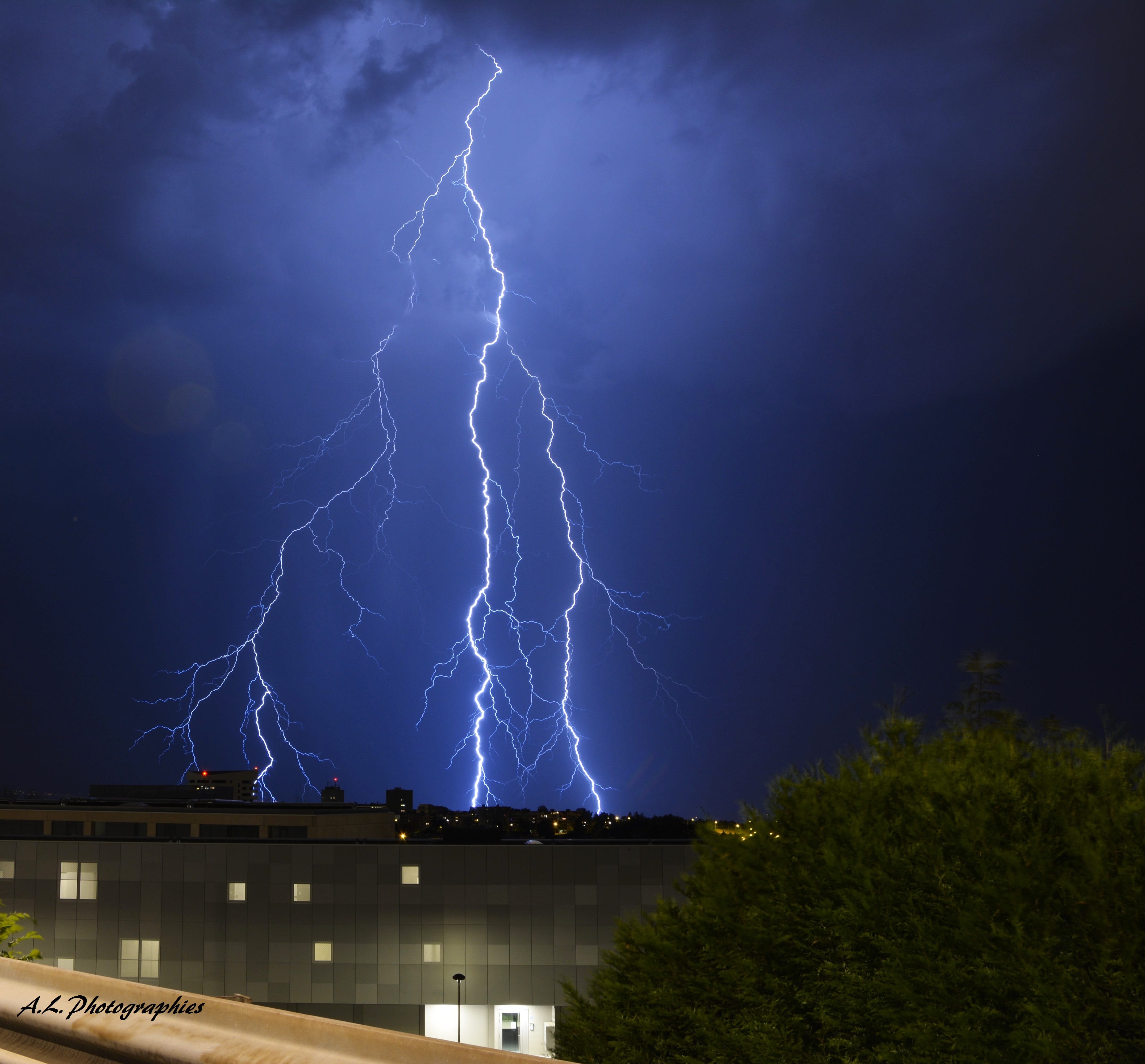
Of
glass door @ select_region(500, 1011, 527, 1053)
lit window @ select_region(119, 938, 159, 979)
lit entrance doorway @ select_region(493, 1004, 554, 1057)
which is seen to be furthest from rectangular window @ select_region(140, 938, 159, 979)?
glass door @ select_region(500, 1011, 527, 1053)

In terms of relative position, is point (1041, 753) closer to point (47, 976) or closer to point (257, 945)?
point (47, 976)

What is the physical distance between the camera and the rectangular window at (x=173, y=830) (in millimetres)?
35250

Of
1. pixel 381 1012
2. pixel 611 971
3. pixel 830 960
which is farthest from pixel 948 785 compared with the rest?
pixel 381 1012

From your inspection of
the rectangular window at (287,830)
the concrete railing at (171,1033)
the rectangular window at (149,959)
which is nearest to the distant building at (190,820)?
the rectangular window at (287,830)

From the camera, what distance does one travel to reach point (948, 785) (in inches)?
126

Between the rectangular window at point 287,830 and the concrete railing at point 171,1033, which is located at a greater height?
the rectangular window at point 287,830

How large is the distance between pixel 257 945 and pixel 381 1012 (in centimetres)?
291

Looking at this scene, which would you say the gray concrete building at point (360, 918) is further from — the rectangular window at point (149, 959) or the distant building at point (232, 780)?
the distant building at point (232, 780)

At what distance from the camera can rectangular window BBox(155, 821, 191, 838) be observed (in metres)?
35.2

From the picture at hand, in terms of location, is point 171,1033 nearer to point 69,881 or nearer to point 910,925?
point 910,925

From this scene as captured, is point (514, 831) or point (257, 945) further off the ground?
point (514, 831)

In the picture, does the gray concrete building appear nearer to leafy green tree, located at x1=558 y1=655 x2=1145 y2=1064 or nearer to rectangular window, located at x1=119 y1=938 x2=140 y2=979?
rectangular window, located at x1=119 y1=938 x2=140 y2=979

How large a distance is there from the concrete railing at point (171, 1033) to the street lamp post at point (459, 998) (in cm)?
1824

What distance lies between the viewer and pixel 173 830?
36.2 metres
